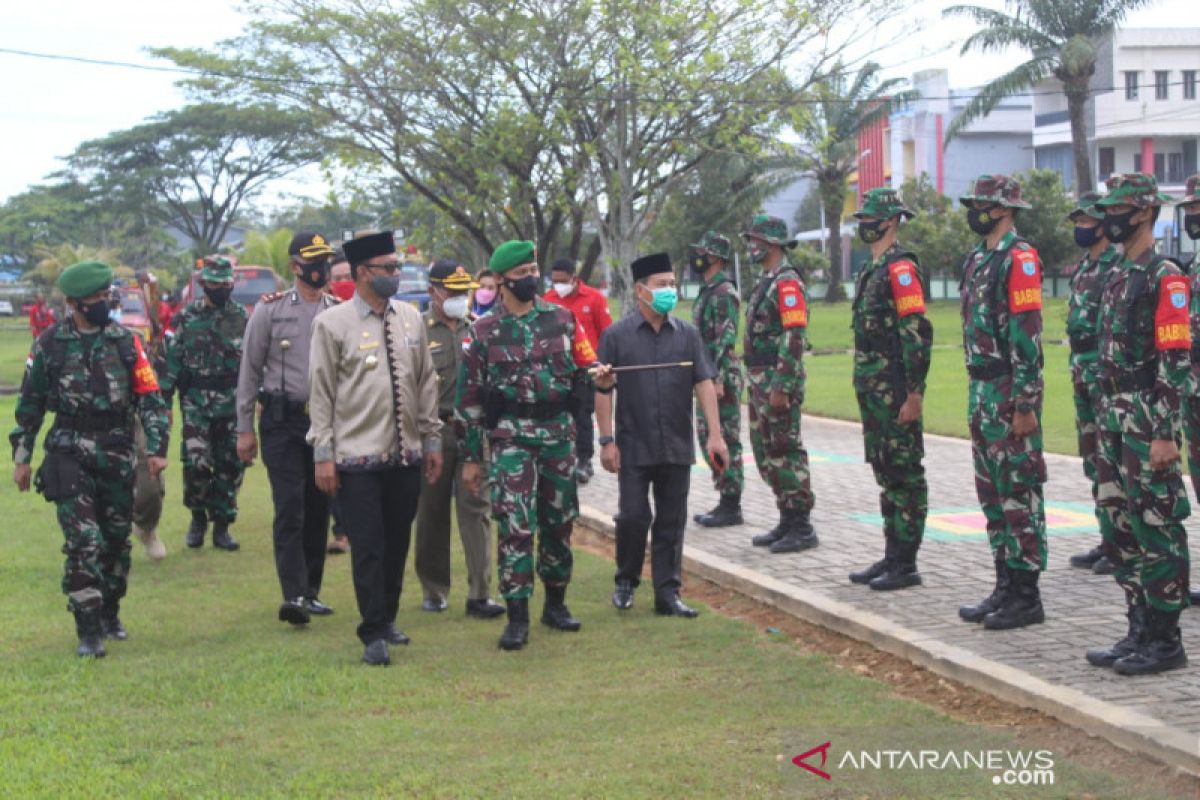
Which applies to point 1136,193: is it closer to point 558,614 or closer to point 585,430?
point 558,614

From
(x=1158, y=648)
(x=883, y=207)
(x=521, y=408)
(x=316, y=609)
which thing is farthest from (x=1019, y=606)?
(x=316, y=609)

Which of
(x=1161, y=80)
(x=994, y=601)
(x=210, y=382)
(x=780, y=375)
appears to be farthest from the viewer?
(x=1161, y=80)

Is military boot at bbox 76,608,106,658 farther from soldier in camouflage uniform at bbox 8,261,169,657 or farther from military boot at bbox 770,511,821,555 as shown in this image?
military boot at bbox 770,511,821,555

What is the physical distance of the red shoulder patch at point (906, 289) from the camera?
8.23 m

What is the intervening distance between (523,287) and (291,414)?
1.72 metres

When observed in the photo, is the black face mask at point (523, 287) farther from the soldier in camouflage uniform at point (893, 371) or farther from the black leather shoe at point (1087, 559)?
the black leather shoe at point (1087, 559)

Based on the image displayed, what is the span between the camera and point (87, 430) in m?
7.71

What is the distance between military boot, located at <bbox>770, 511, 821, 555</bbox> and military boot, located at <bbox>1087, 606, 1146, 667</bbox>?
3332 mm

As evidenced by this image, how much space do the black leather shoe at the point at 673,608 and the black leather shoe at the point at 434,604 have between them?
52.3 inches

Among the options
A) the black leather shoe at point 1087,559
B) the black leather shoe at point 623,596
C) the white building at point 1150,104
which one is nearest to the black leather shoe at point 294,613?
the black leather shoe at point 623,596

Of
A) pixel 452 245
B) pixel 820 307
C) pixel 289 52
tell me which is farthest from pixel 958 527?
pixel 820 307

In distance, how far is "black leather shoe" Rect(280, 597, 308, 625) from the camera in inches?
320

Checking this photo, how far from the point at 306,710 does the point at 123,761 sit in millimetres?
895

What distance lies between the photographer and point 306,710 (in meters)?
6.48
